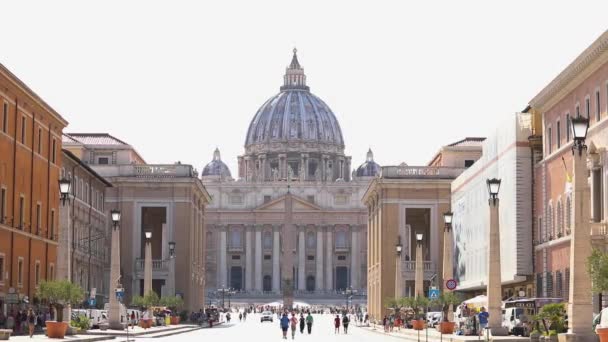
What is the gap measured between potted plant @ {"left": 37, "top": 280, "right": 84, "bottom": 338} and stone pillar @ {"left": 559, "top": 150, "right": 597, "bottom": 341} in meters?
23.6

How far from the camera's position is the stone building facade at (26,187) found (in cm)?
6681

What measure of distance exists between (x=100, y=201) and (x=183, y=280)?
44.0ft

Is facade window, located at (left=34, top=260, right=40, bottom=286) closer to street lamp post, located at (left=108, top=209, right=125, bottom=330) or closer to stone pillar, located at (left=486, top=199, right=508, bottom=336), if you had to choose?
street lamp post, located at (left=108, top=209, right=125, bottom=330)

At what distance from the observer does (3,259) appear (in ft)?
219

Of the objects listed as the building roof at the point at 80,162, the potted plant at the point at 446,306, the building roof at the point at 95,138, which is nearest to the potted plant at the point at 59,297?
the potted plant at the point at 446,306

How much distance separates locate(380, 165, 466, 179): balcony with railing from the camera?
12738 cm

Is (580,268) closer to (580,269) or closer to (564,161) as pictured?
(580,269)

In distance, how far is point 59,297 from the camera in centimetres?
5738

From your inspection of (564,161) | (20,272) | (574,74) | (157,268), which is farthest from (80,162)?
(574,74)

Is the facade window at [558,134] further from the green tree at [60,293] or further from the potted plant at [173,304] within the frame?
the potted plant at [173,304]

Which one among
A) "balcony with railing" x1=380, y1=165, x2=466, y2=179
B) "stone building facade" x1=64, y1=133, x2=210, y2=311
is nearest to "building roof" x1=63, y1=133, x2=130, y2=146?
"stone building facade" x1=64, y1=133, x2=210, y2=311

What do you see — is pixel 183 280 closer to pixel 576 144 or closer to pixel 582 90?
pixel 582 90

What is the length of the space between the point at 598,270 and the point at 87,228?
70.1 m

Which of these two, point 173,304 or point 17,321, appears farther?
point 173,304
